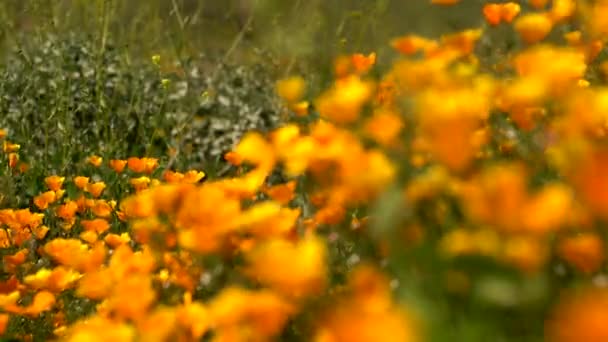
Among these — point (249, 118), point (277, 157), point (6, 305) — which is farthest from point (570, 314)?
point (249, 118)

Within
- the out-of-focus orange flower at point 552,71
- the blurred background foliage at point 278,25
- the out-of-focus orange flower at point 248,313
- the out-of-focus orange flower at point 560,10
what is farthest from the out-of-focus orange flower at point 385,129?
the blurred background foliage at point 278,25

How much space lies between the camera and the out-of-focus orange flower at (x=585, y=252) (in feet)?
3.91

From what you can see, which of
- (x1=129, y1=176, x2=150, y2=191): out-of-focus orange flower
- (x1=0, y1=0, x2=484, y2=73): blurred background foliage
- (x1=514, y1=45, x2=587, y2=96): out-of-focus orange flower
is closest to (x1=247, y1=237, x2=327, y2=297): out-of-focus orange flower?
(x1=514, y1=45, x2=587, y2=96): out-of-focus orange flower

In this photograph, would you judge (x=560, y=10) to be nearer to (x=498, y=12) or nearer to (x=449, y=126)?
(x=498, y=12)

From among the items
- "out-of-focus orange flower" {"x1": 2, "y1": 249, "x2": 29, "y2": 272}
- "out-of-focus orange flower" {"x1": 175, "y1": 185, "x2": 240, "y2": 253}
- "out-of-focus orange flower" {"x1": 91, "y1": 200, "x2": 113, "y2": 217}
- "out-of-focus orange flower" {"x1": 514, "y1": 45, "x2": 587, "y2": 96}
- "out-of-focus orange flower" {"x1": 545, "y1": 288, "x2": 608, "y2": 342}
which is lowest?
"out-of-focus orange flower" {"x1": 91, "y1": 200, "x2": 113, "y2": 217}

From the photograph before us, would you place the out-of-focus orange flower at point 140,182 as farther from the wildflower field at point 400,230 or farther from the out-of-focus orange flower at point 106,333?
the out-of-focus orange flower at point 106,333

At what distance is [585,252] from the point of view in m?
1.21

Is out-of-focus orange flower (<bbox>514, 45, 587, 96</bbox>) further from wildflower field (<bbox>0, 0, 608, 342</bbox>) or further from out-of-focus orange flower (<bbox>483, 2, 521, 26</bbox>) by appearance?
out-of-focus orange flower (<bbox>483, 2, 521, 26</bbox>)

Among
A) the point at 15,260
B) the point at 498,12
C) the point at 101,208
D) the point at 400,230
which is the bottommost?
the point at 101,208

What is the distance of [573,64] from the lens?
4.58 ft

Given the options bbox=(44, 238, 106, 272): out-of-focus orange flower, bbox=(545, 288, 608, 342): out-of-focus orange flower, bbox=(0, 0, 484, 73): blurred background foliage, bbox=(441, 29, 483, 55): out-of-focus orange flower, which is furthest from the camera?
bbox=(0, 0, 484, 73): blurred background foliage

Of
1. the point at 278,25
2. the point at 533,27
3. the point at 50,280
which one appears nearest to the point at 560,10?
the point at 533,27

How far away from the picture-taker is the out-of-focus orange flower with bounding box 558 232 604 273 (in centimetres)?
119

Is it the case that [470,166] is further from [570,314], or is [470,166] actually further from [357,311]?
[570,314]
